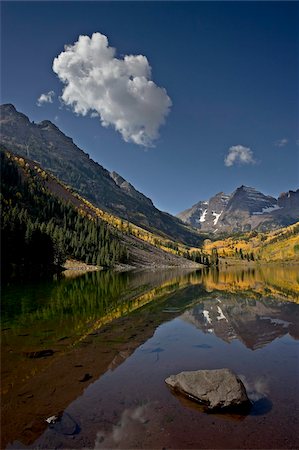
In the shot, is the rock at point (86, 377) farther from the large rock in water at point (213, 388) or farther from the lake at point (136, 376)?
the large rock in water at point (213, 388)

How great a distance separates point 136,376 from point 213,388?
5512mm

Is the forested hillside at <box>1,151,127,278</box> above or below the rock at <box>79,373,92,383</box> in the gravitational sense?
above

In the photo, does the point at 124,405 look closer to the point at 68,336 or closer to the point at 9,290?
the point at 68,336

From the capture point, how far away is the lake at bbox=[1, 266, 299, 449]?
1199 centimetres

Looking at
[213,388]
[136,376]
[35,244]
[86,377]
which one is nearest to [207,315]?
[136,376]

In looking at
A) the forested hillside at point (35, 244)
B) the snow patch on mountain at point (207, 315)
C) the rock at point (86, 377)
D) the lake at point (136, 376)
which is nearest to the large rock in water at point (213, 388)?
the lake at point (136, 376)

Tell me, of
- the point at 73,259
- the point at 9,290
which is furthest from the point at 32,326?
the point at 73,259

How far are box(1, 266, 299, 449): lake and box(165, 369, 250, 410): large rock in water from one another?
1.60 ft

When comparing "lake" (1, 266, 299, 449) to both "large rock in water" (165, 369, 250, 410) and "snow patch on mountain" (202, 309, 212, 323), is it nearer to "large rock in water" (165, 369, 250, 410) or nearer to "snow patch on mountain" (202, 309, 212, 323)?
"snow patch on mountain" (202, 309, 212, 323)

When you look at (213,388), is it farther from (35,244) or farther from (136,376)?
(35,244)

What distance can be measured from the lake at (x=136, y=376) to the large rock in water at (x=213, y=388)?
1.60 feet

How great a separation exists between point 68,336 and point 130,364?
28.9ft

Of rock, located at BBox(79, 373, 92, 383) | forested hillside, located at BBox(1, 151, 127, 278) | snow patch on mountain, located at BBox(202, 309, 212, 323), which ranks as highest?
forested hillside, located at BBox(1, 151, 127, 278)

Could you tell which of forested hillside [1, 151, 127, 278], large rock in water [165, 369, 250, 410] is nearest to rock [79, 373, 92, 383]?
large rock in water [165, 369, 250, 410]
